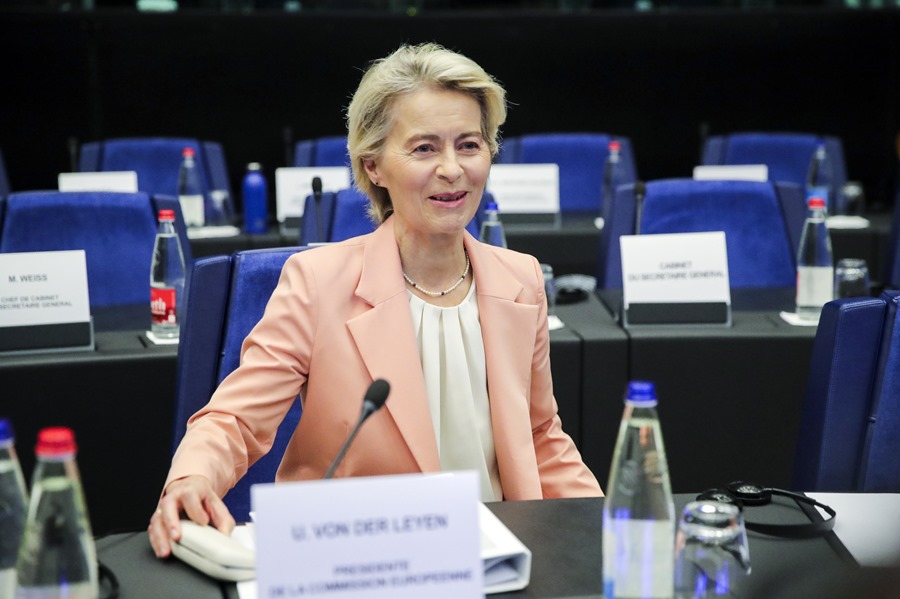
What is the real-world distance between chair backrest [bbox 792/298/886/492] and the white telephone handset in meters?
1.13

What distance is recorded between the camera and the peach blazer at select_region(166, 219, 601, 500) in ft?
6.32

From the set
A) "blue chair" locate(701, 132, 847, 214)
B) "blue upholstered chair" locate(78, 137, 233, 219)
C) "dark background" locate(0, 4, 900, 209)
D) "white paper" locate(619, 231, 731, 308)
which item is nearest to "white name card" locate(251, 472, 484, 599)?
"white paper" locate(619, 231, 731, 308)

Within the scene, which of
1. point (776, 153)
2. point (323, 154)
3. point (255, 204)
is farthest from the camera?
point (776, 153)

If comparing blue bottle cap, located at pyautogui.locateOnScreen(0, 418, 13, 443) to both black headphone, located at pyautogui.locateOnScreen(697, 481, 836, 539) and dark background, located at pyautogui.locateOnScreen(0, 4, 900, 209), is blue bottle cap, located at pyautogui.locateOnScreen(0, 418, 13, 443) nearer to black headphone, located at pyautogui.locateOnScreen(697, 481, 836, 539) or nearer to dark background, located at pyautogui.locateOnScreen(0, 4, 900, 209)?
black headphone, located at pyautogui.locateOnScreen(697, 481, 836, 539)

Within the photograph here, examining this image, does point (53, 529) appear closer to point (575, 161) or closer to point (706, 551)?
point (706, 551)

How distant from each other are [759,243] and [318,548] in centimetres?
262

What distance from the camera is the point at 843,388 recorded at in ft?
7.06

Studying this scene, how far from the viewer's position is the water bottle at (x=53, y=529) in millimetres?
1286

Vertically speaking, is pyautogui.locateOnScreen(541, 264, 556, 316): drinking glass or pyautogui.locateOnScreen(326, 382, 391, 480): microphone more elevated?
pyautogui.locateOnScreen(326, 382, 391, 480): microphone

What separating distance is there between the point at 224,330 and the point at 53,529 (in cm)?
96

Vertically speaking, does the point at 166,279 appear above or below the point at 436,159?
below

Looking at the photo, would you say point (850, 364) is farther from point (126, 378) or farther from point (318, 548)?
point (126, 378)

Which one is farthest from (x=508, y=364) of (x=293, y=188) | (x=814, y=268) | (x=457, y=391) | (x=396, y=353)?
(x=293, y=188)

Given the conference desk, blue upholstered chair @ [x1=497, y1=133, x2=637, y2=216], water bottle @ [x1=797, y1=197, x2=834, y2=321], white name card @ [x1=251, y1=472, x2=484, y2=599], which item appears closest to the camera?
white name card @ [x1=251, y1=472, x2=484, y2=599]
